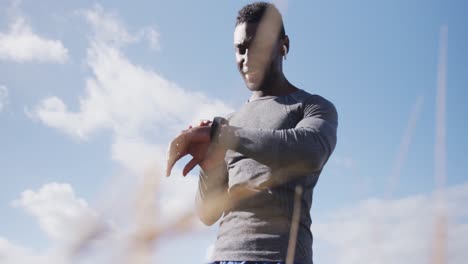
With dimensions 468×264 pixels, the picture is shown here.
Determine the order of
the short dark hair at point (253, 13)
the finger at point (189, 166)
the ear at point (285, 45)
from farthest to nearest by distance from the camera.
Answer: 1. the ear at point (285, 45)
2. the short dark hair at point (253, 13)
3. the finger at point (189, 166)

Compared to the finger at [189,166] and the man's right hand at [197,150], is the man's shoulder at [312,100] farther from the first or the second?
the finger at [189,166]

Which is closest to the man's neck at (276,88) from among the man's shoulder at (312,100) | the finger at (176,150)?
the man's shoulder at (312,100)

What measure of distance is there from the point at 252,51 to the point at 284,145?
23.9 inches

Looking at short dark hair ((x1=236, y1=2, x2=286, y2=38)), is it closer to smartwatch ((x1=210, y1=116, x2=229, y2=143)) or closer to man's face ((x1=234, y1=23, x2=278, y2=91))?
man's face ((x1=234, y1=23, x2=278, y2=91))

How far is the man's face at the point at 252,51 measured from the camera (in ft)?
6.05

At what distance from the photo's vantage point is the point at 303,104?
70.8 inches

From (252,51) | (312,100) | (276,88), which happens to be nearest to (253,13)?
(252,51)

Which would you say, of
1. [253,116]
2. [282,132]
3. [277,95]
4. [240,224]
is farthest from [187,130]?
[277,95]

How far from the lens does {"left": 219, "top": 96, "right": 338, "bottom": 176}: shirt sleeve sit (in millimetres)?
1402

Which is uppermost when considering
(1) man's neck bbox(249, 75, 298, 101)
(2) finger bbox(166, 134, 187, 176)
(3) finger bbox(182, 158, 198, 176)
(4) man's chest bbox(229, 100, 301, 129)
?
(1) man's neck bbox(249, 75, 298, 101)

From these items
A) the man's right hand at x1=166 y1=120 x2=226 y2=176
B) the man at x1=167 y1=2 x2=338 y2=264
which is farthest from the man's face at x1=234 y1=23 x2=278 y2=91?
the man's right hand at x1=166 y1=120 x2=226 y2=176

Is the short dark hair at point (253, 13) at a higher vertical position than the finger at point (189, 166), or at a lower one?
higher

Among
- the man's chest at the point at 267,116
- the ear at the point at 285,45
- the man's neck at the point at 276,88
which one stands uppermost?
the ear at the point at 285,45

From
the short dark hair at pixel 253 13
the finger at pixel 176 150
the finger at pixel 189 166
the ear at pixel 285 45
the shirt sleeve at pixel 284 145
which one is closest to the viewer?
the finger at pixel 176 150
